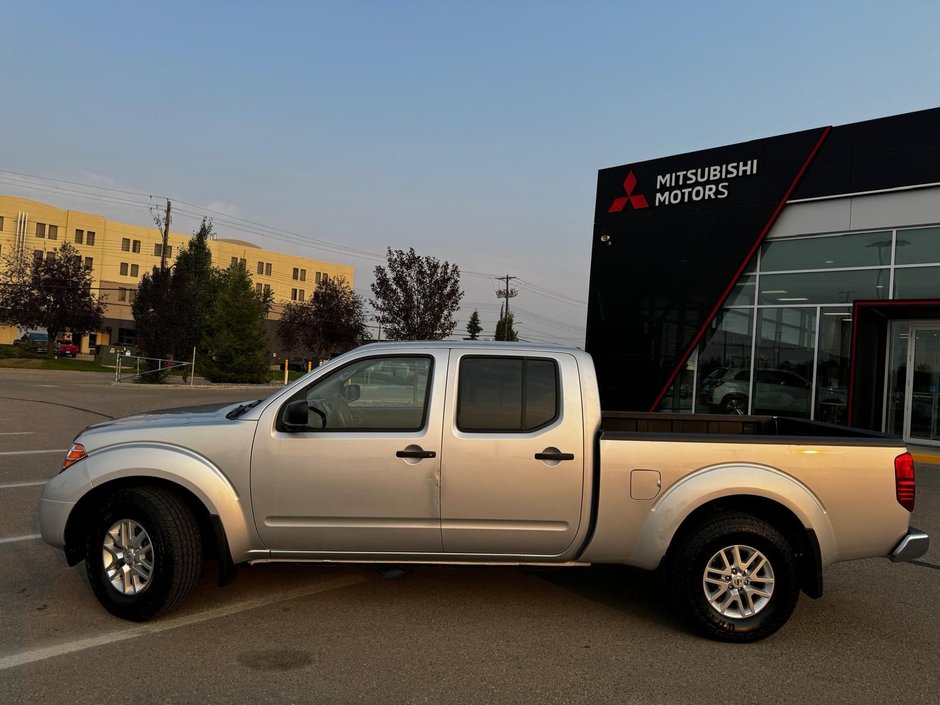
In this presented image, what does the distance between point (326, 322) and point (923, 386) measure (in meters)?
39.7

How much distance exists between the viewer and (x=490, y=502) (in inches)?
163

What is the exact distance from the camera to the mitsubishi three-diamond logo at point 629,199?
→ 1792 centimetres

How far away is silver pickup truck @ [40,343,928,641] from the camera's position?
4070 millimetres

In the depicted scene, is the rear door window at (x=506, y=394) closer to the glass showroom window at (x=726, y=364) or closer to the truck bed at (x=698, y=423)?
the truck bed at (x=698, y=423)

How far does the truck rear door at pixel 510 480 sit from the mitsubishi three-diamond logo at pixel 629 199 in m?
14.9

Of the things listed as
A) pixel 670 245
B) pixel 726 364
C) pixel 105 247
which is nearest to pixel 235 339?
pixel 670 245

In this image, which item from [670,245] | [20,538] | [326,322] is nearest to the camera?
[20,538]

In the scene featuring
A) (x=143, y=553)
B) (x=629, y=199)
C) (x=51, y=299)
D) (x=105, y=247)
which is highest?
(x=105, y=247)

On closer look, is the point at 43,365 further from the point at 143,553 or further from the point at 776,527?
the point at 776,527

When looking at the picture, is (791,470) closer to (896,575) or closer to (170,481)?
(896,575)

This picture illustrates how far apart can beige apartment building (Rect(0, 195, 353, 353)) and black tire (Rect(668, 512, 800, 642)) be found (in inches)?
2378

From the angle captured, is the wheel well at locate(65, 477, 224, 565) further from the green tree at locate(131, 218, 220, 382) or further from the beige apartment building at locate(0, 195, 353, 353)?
the beige apartment building at locate(0, 195, 353, 353)

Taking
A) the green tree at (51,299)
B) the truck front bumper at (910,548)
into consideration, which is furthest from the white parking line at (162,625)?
the green tree at (51,299)

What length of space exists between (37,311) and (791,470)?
46.5 metres
